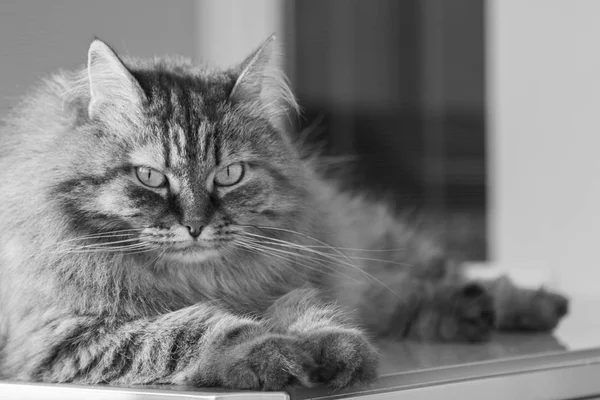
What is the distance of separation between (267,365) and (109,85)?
0.53m

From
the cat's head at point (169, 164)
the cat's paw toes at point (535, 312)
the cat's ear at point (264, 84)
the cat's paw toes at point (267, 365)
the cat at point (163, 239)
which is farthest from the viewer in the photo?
the cat's paw toes at point (535, 312)

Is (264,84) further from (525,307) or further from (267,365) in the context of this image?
(525,307)

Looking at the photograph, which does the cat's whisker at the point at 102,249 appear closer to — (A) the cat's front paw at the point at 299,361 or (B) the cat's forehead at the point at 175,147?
(B) the cat's forehead at the point at 175,147

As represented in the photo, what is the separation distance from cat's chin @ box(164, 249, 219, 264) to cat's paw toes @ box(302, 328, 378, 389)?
239 mm

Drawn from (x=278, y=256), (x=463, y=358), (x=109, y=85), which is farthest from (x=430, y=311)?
(x=109, y=85)

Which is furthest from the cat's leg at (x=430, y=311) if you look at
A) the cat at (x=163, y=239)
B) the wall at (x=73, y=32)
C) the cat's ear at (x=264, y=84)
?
the wall at (x=73, y=32)

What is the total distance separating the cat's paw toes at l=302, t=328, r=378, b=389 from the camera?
3.28 ft

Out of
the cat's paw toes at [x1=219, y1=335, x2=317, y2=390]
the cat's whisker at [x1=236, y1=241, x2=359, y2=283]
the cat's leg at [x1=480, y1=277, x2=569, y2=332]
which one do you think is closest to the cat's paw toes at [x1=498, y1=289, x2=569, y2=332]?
the cat's leg at [x1=480, y1=277, x2=569, y2=332]

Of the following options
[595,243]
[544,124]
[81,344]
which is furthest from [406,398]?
[544,124]

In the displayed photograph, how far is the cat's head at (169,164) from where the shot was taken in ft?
3.83

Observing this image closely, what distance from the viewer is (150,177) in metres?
1.19

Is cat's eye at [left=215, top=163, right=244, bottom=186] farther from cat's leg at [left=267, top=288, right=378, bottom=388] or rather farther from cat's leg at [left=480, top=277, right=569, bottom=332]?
cat's leg at [left=480, top=277, right=569, bottom=332]

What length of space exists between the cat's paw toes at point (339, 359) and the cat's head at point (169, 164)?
25 centimetres

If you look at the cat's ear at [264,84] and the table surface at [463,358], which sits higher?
the cat's ear at [264,84]
